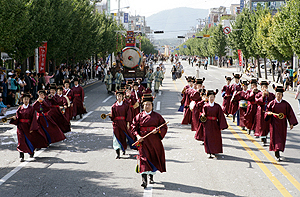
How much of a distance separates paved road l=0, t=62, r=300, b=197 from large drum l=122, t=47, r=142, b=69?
581 inches

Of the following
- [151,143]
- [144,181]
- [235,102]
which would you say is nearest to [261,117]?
[235,102]

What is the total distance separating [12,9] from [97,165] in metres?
11.9

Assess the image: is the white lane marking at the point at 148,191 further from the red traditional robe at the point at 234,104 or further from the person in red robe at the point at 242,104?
the red traditional robe at the point at 234,104

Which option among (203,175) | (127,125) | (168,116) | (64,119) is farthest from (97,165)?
(168,116)

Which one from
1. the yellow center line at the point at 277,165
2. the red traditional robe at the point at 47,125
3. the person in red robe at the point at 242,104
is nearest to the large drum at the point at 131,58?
the person in red robe at the point at 242,104

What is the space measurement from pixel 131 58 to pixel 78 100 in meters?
11.4

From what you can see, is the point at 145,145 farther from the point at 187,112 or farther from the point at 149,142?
the point at 187,112

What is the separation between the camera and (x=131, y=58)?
27.3 m

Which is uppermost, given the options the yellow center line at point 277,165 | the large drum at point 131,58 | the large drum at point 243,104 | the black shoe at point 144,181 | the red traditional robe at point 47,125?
the large drum at point 131,58

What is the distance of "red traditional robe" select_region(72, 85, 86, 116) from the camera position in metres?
16.0

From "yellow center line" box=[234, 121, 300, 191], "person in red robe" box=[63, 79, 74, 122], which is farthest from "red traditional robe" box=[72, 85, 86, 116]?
"yellow center line" box=[234, 121, 300, 191]

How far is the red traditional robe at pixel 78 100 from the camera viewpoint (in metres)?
16.0

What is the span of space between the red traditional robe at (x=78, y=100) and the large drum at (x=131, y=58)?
1106 centimetres

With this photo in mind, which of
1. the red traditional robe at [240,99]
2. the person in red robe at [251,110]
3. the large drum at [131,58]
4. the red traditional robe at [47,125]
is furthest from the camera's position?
the large drum at [131,58]
